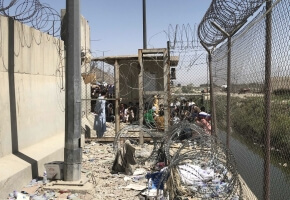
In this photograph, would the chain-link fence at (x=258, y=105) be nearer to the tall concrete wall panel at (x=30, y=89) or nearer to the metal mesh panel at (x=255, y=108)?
the metal mesh panel at (x=255, y=108)

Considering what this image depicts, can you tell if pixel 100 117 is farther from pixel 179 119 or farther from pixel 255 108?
pixel 255 108

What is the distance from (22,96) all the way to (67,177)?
5.45 ft

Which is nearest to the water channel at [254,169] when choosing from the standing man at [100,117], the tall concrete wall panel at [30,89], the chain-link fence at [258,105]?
the chain-link fence at [258,105]

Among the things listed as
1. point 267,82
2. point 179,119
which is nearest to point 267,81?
point 267,82

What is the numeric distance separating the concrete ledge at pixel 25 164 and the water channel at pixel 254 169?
3483mm

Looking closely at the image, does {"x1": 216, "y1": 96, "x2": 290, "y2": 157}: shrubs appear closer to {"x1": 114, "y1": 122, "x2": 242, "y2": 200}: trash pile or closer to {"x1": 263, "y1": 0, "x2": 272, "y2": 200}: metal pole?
{"x1": 263, "y1": 0, "x2": 272, "y2": 200}: metal pole

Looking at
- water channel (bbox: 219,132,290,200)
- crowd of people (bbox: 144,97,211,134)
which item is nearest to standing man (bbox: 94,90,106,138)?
crowd of people (bbox: 144,97,211,134)

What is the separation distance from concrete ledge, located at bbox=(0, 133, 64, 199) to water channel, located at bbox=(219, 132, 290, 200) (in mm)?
3483

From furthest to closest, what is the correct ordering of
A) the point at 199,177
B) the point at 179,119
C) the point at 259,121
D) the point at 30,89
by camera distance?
the point at 179,119 < the point at 30,89 < the point at 199,177 < the point at 259,121

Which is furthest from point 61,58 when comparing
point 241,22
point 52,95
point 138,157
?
point 241,22

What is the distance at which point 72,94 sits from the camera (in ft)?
18.3

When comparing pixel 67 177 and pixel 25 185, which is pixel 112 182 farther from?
pixel 25 185

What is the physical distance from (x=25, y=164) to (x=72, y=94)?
1.34m

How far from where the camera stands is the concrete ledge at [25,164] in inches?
192
